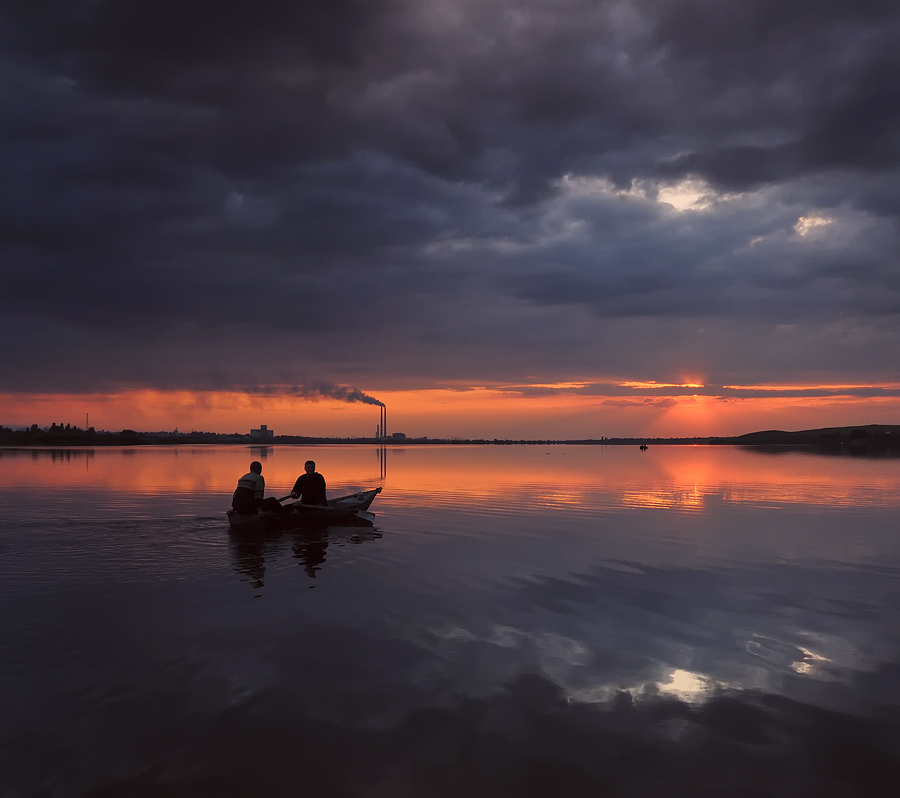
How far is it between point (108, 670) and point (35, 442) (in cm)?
20616

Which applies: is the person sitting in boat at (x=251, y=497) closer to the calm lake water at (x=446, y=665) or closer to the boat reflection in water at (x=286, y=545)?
the boat reflection in water at (x=286, y=545)

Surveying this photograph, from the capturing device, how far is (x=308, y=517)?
973 inches

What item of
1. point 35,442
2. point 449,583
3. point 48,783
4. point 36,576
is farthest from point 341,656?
point 35,442

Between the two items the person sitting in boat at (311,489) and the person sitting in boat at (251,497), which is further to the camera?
the person sitting in boat at (311,489)

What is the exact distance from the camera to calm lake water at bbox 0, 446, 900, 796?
6.76 meters

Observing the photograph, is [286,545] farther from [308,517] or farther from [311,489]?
[311,489]

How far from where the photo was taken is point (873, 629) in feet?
39.2

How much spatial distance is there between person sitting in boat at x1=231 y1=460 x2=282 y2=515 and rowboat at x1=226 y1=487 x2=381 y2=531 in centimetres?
22

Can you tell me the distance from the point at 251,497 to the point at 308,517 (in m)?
2.97

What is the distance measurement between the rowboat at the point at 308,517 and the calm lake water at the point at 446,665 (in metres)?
0.96

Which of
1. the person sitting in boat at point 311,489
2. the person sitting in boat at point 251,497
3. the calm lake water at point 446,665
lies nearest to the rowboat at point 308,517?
the person sitting in boat at point 251,497

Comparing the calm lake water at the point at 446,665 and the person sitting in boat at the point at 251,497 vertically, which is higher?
the person sitting in boat at the point at 251,497

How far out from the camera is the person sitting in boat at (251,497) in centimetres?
2248

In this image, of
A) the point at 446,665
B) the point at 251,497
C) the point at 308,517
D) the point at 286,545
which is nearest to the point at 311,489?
the point at 308,517
